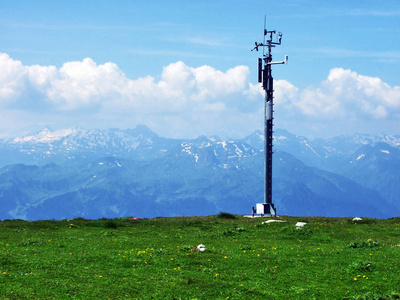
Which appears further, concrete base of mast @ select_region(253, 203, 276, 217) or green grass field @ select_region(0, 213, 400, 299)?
concrete base of mast @ select_region(253, 203, 276, 217)

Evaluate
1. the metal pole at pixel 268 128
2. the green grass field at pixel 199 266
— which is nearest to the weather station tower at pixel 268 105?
the metal pole at pixel 268 128

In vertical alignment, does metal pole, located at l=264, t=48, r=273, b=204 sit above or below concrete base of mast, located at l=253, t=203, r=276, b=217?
above

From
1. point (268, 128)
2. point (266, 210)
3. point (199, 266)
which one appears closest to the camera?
point (199, 266)

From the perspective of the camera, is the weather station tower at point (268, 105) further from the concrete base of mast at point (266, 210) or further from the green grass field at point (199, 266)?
the green grass field at point (199, 266)

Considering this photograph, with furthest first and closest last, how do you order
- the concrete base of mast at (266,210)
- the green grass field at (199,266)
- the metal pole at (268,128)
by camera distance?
the metal pole at (268,128), the concrete base of mast at (266,210), the green grass field at (199,266)

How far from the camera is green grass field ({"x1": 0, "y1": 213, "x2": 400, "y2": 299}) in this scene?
21469mm

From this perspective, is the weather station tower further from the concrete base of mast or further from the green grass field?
the green grass field

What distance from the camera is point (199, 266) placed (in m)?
26.2

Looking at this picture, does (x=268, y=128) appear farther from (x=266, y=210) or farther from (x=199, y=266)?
A: (x=199, y=266)

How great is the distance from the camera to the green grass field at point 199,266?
2147 cm

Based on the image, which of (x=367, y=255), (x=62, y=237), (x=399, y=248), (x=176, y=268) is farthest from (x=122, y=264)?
(x=399, y=248)

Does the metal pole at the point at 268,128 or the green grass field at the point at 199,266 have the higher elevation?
the metal pole at the point at 268,128

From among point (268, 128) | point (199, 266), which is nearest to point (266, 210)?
point (268, 128)

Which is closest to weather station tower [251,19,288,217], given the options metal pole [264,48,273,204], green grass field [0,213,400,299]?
metal pole [264,48,273,204]
